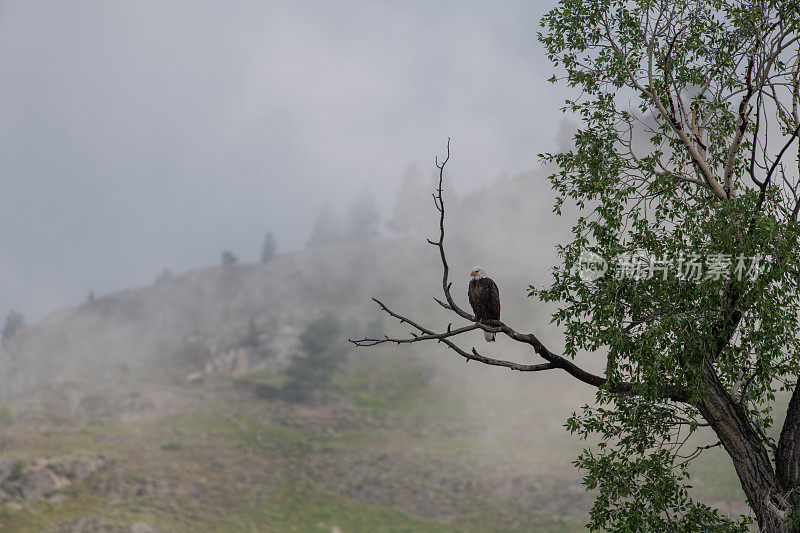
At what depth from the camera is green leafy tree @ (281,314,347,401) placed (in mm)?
53281

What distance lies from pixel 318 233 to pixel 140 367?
55670 mm

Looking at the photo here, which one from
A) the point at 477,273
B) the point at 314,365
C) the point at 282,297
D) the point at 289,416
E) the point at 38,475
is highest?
the point at 282,297

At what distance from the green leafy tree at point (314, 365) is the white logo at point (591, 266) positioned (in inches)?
1788

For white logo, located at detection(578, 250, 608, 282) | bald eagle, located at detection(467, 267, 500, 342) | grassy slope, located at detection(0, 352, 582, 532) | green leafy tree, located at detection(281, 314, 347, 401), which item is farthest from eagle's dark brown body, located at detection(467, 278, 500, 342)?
green leafy tree, located at detection(281, 314, 347, 401)

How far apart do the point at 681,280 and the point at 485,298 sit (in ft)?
10.4

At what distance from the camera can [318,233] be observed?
115375 millimetres

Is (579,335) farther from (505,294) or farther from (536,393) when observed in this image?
(505,294)

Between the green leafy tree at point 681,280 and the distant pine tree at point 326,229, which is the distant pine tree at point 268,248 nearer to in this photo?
the distant pine tree at point 326,229

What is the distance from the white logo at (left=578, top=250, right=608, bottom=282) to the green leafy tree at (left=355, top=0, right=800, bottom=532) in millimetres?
26

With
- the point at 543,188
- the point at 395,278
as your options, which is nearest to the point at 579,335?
the point at 395,278

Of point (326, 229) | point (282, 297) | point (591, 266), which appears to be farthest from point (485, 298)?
point (326, 229)

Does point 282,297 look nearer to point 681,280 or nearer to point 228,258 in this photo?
point 228,258

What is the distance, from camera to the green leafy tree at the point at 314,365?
175 ft

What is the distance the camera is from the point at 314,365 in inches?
2105
